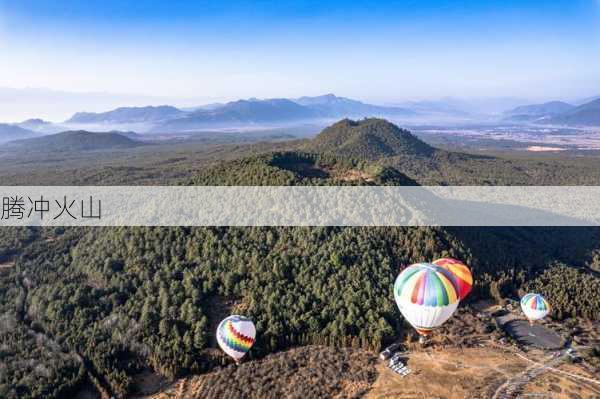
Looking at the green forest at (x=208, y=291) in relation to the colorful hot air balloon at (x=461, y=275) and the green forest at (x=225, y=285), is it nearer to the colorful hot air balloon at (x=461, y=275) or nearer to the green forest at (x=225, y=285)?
the green forest at (x=225, y=285)

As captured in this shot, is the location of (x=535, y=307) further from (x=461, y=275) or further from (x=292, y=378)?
(x=292, y=378)

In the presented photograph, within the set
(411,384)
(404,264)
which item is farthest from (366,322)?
(404,264)

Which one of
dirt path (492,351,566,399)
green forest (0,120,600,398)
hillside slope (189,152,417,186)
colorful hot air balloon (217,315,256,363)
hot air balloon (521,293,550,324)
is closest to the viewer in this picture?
dirt path (492,351,566,399)

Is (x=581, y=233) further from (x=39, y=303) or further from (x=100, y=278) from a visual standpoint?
(x=39, y=303)

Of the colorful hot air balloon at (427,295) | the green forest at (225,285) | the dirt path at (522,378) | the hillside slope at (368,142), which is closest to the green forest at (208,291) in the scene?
the green forest at (225,285)

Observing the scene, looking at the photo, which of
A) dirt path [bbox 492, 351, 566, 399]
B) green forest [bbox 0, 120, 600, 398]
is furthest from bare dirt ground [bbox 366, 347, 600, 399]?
green forest [bbox 0, 120, 600, 398]

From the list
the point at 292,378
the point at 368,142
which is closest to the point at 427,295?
the point at 292,378

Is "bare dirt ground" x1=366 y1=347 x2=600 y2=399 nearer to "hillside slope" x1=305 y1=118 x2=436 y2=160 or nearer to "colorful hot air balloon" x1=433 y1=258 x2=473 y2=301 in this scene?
"colorful hot air balloon" x1=433 y1=258 x2=473 y2=301
